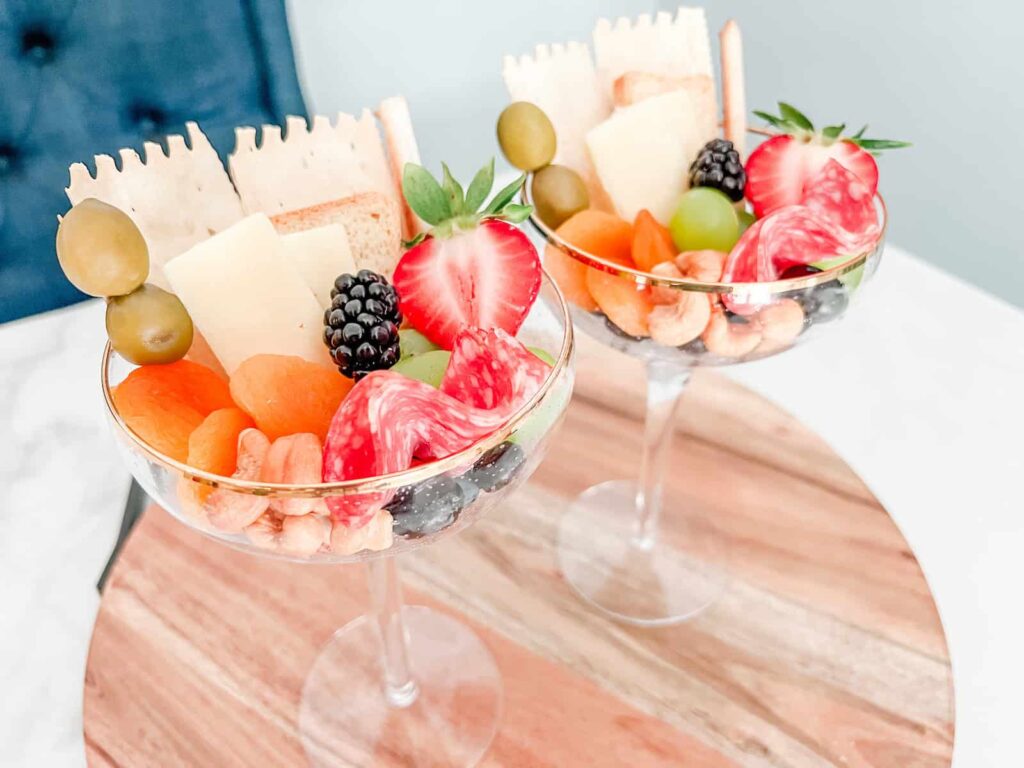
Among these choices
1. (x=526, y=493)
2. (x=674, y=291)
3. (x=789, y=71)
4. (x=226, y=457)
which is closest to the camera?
(x=226, y=457)

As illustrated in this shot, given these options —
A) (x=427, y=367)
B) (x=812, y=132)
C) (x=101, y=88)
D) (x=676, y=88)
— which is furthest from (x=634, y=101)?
(x=101, y=88)

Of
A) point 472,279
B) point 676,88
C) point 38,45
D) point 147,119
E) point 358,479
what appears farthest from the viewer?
point 147,119

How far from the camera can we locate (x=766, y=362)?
1032mm

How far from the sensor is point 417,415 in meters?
0.43

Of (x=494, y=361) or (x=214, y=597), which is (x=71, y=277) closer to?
(x=494, y=361)

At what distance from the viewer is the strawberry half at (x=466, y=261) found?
54 centimetres

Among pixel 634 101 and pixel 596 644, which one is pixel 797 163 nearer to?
pixel 634 101

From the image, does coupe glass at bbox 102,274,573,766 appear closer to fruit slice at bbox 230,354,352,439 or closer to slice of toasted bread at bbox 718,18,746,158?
fruit slice at bbox 230,354,352,439

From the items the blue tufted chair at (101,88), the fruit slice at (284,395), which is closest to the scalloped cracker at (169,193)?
the fruit slice at (284,395)

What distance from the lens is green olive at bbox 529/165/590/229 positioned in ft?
2.25

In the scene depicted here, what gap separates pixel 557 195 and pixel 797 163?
189 mm

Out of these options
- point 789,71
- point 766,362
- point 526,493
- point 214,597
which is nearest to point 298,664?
point 214,597

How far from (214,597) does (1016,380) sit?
0.87 metres

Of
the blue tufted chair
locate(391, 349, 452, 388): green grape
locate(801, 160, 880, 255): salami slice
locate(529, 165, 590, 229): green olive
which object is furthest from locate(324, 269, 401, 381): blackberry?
the blue tufted chair
